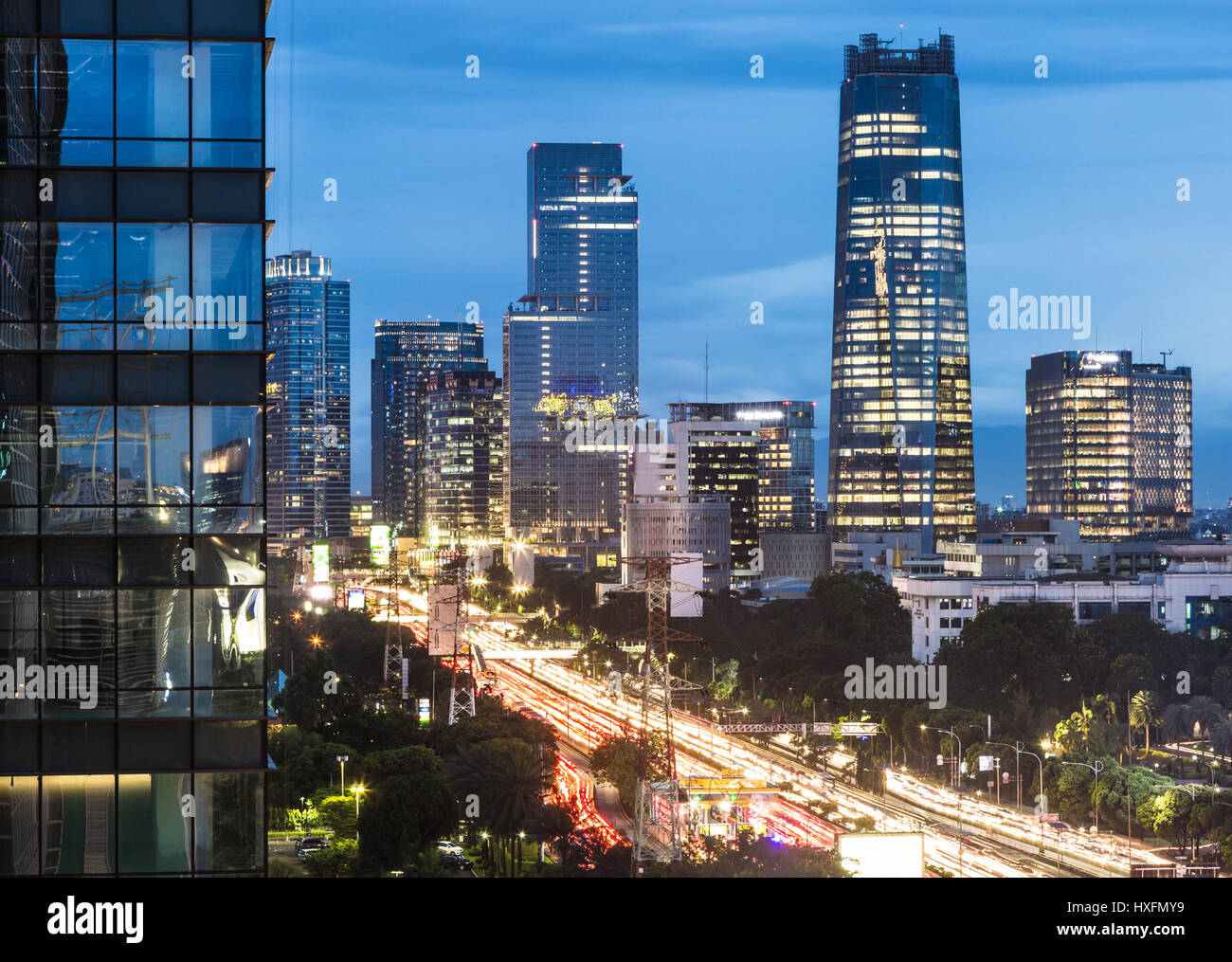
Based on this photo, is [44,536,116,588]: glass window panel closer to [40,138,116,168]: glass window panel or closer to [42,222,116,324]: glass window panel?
[42,222,116,324]: glass window panel

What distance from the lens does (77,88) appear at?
12656mm

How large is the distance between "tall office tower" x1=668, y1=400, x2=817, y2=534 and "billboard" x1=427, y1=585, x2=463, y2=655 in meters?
108

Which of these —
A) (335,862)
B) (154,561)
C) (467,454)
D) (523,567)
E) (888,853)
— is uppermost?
(467,454)

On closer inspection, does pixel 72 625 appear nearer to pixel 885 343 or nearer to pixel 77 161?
pixel 77 161

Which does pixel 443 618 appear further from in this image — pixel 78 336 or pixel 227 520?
pixel 78 336

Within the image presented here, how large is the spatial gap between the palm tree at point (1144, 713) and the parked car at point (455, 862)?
3387cm

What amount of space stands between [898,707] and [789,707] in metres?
6.35

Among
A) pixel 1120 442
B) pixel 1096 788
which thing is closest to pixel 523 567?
pixel 1120 442

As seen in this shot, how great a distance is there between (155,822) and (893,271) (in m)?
153

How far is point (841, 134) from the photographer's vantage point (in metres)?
161

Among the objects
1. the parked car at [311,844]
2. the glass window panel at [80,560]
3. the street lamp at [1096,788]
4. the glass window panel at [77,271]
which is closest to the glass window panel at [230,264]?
the glass window panel at [77,271]

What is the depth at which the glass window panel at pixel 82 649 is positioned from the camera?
12242mm
